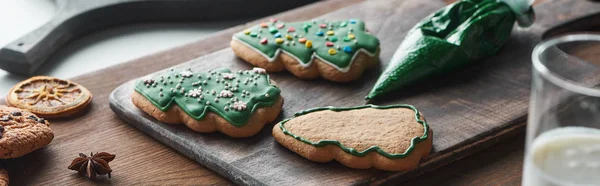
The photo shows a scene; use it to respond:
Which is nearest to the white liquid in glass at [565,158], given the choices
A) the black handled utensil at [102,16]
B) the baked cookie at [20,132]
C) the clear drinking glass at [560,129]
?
the clear drinking glass at [560,129]

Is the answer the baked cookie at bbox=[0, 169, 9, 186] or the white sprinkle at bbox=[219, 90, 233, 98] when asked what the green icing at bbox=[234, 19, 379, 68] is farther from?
the baked cookie at bbox=[0, 169, 9, 186]

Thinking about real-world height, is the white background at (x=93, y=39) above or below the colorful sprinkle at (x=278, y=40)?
below

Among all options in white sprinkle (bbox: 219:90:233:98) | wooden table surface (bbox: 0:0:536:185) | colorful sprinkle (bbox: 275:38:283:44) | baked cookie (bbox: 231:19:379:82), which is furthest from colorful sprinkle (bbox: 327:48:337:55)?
wooden table surface (bbox: 0:0:536:185)

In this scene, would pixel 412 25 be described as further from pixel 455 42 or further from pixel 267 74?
pixel 267 74

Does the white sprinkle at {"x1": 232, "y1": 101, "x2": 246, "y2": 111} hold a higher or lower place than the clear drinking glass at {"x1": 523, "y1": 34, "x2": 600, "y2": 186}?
lower

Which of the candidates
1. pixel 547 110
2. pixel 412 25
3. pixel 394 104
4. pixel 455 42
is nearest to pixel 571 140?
pixel 547 110

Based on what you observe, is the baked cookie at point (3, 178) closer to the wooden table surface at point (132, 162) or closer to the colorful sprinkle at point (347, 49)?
the wooden table surface at point (132, 162)
